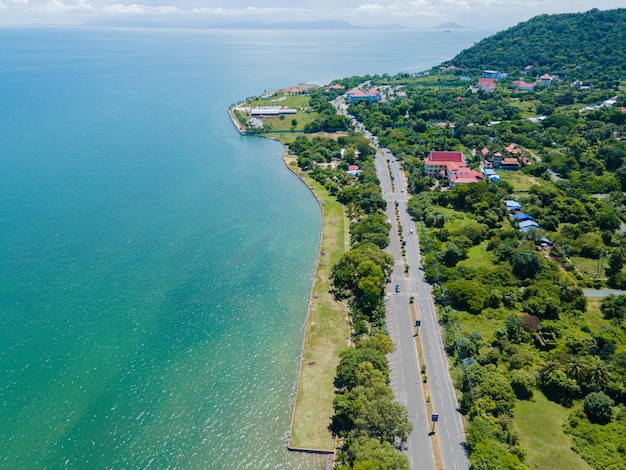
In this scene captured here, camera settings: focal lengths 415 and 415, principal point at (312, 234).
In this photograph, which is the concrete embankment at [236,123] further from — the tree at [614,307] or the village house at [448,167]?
the tree at [614,307]

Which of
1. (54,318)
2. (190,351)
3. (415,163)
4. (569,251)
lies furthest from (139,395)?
(415,163)

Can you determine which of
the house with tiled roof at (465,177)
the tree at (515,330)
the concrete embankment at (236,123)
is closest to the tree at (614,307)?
the tree at (515,330)

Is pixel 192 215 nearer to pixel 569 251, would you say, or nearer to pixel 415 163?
pixel 415 163

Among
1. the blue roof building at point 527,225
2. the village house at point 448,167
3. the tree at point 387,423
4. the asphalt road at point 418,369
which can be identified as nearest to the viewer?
the tree at point 387,423

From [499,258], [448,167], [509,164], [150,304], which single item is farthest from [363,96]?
[150,304]

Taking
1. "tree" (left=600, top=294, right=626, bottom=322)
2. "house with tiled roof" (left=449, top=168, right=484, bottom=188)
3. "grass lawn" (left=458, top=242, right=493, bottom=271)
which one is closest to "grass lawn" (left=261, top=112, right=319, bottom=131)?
"house with tiled roof" (left=449, top=168, right=484, bottom=188)

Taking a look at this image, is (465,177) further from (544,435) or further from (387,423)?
(387,423)

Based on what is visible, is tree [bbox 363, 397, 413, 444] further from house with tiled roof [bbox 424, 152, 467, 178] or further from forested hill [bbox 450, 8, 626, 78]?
forested hill [bbox 450, 8, 626, 78]

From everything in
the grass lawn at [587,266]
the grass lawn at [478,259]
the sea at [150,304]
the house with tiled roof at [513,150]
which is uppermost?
the house with tiled roof at [513,150]
